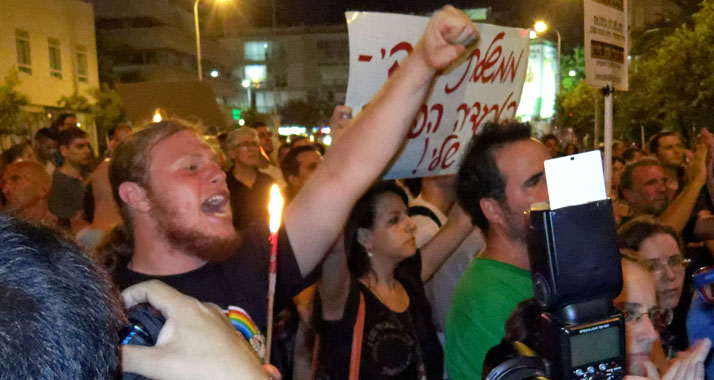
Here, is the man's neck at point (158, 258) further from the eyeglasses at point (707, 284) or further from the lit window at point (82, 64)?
the lit window at point (82, 64)

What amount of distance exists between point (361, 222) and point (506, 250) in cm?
123

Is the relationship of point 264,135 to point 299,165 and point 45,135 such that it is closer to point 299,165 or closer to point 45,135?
point 45,135

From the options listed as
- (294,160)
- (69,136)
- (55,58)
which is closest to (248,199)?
(294,160)

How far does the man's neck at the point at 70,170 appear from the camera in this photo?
6570mm

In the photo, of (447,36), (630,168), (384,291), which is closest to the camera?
(447,36)

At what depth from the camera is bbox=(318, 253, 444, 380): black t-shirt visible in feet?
9.75

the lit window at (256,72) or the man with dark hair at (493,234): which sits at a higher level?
the lit window at (256,72)

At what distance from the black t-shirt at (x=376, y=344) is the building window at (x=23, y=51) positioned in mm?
25632

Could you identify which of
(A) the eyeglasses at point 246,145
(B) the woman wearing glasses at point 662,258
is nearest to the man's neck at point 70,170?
(A) the eyeglasses at point 246,145

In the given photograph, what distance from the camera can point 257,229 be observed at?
246 cm

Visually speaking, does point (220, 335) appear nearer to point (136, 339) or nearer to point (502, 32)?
point (136, 339)

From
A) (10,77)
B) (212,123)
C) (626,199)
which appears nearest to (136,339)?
(626,199)

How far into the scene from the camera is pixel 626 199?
555 cm

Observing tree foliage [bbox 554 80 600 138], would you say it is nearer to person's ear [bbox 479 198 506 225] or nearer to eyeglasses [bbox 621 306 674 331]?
eyeglasses [bbox 621 306 674 331]
